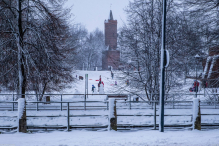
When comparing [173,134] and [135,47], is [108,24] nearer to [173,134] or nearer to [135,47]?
[135,47]

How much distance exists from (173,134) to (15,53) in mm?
11167

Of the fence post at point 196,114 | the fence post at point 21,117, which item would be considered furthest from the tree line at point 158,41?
the fence post at point 21,117

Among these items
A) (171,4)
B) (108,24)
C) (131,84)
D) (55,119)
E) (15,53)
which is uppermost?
(108,24)

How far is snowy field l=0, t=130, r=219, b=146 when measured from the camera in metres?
7.23

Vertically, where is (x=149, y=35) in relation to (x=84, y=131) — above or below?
above

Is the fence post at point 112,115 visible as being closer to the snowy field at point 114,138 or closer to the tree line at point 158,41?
the snowy field at point 114,138

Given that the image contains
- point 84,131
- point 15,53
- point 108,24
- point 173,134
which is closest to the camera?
point 173,134

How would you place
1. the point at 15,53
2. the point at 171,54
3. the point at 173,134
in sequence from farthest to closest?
the point at 171,54 < the point at 15,53 < the point at 173,134

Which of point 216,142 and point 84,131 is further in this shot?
point 84,131

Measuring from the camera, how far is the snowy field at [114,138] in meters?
7.23

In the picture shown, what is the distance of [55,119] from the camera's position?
1177cm

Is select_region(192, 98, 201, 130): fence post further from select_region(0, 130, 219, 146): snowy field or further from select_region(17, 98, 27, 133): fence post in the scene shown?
select_region(17, 98, 27, 133): fence post

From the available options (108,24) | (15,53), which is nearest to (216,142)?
(15,53)

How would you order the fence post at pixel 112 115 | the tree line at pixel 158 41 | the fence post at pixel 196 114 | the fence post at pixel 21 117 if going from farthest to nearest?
the tree line at pixel 158 41 → the fence post at pixel 196 114 → the fence post at pixel 112 115 → the fence post at pixel 21 117
